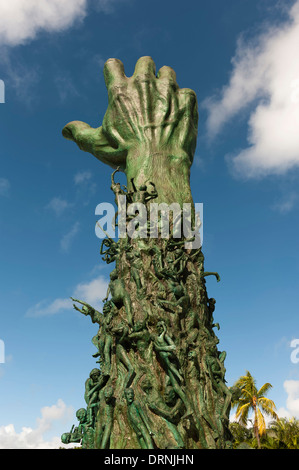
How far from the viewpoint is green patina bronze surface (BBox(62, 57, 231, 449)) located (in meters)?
7.47

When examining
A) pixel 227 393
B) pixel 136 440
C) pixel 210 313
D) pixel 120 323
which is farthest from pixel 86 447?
pixel 210 313

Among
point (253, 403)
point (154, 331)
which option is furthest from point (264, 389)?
point (154, 331)

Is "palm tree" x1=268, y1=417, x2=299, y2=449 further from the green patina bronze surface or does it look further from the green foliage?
the green patina bronze surface

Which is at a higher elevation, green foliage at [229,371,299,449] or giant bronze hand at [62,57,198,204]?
giant bronze hand at [62,57,198,204]

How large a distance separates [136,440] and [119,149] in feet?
24.1

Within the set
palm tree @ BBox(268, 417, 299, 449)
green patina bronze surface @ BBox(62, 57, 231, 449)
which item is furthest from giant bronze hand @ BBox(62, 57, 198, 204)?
palm tree @ BBox(268, 417, 299, 449)

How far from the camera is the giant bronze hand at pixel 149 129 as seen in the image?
34.4 feet

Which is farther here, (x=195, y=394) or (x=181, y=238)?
(x=181, y=238)

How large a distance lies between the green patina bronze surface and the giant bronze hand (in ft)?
0.10

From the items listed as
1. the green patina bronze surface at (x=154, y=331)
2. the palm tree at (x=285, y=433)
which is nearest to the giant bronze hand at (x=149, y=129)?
the green patina bronze surface at (x=154, y=331)
